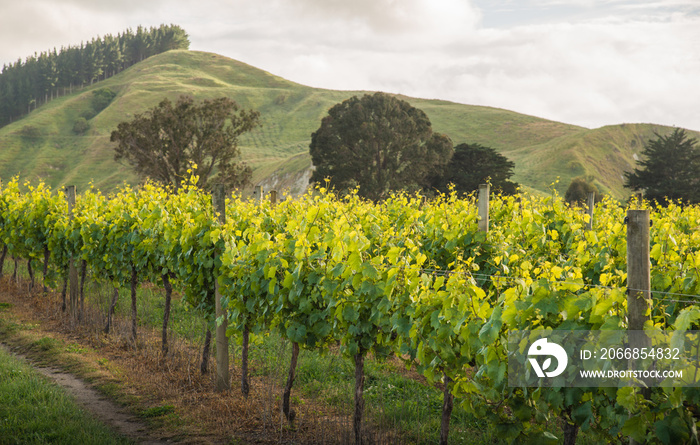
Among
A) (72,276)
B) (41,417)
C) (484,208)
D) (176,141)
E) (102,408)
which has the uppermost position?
(176,141)

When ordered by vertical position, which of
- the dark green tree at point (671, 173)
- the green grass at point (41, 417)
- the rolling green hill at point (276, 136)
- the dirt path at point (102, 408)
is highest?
the rolling green hill at point (276, 136)

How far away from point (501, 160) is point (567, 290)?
112 ft

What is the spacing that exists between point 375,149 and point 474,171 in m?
7.02

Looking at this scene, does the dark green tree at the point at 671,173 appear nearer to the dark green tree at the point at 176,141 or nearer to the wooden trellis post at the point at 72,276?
the dark green tree at the point at 176,141

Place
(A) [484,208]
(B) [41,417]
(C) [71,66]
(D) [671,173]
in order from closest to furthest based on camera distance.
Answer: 1. (B) [41,417]
2. (A) [484,208]
3. (D) [671,173]
4. (C) [71,66]

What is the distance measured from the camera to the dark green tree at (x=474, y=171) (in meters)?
34.8

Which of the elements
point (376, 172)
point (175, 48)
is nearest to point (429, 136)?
point (376, 172)

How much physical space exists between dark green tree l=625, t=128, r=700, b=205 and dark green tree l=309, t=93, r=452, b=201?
612 inches

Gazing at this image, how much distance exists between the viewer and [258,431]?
225 inches

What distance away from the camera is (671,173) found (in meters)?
38.0

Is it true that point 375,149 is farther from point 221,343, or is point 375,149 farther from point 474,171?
point 221,343

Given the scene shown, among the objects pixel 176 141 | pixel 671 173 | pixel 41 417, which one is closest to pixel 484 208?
pixel 41 417

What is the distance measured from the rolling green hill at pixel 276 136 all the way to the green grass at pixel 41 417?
1713 inches

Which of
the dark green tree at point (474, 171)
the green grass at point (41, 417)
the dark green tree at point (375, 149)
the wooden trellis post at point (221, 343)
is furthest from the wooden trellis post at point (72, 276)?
the dark green tree at point (474, 171)
